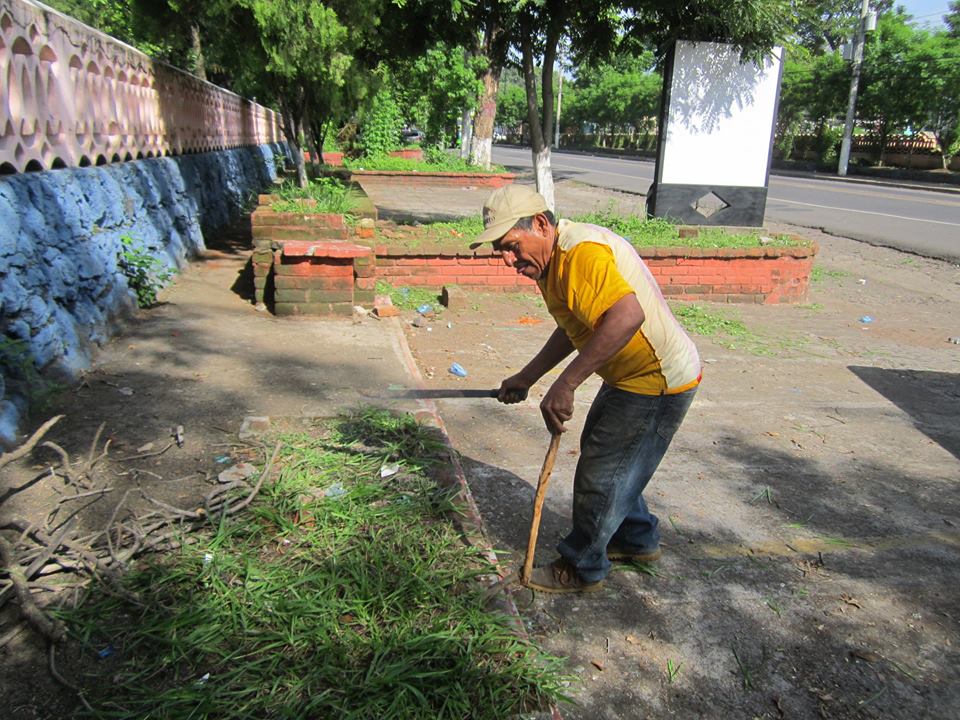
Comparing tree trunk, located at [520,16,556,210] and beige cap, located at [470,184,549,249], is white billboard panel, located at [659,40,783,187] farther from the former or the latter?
beige cap, located at [470,184,549,249]

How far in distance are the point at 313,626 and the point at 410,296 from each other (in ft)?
17.3

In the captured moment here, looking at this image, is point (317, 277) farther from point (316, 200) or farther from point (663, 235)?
point (663, 235)

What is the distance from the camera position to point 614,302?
2.38 metres

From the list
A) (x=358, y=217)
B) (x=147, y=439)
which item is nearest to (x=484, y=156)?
(x=358, y=217)

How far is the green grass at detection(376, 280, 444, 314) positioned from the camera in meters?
7.15

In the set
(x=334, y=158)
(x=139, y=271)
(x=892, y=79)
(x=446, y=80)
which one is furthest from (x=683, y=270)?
(x=892, y=79)

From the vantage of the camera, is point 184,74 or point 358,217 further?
point 184,74

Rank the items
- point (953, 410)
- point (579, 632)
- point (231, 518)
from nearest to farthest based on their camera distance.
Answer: point (579, 632) → point (231, 518) → point (953, 410)

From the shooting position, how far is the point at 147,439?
11.7 ft

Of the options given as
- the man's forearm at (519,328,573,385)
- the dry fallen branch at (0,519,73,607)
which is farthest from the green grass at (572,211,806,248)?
the dry fallen branch at (0,519,73,607)

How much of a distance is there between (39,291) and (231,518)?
7.12ft

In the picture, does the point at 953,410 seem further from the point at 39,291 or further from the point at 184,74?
the point at 184,74

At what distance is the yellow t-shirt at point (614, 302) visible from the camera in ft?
7.87

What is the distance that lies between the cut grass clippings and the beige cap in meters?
1.19
